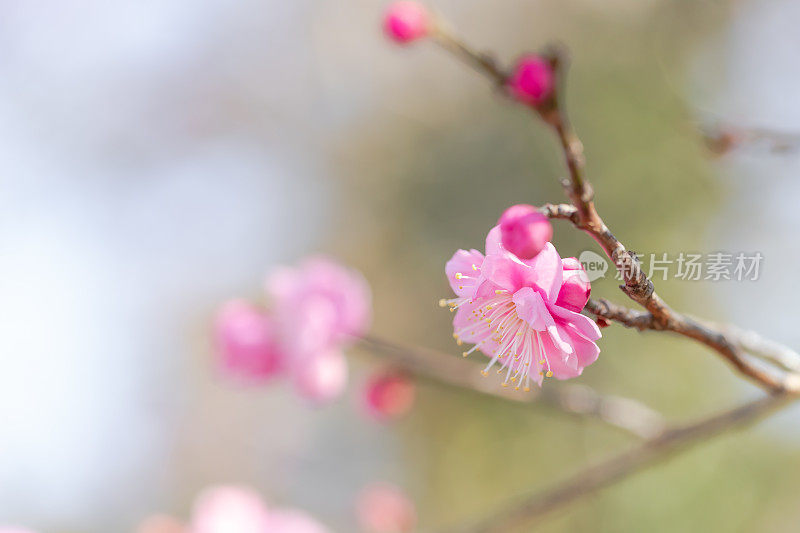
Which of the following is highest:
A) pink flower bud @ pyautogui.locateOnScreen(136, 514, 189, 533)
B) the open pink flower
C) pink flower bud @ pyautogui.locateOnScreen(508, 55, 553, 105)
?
pink flower bud @ pyautogui.locateOnScreen(508, 55, 553, 105)

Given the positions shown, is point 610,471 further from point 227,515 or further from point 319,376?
point 227,515

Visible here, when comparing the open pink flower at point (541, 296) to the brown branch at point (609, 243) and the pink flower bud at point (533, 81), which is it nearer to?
the brown branch at point (609, 243)

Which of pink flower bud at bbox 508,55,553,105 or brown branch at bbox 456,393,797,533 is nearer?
pink flower bud at bbox 508,55,553,105

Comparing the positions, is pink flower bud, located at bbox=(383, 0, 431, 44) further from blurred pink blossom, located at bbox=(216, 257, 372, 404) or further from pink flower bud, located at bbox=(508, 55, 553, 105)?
blurred pink blossom, located at bbox=(216, 257, 372, 404)

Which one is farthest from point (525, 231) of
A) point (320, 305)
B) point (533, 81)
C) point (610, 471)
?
point (320, 305)

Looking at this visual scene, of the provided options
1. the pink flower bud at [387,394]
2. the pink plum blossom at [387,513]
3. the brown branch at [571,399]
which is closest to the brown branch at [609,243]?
the brown branch at [571,399]

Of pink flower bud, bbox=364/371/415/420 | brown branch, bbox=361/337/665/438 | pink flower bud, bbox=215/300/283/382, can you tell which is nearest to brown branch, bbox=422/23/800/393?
brown branch, bbox=361/337/665/438

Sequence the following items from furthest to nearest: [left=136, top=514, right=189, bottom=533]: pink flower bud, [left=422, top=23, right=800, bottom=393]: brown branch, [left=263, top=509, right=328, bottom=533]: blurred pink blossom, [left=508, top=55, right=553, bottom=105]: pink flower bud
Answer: [left=263, top=509, right=328, bottom=533]: blurred pink blossom
[left=136, top=514, right=189, bottom=533]: pink flower bud
[left=508, top=55, right=553, bottom=105]: pink flower bud
[left=422, top=23, right=800, bottom=393]: brown branch
